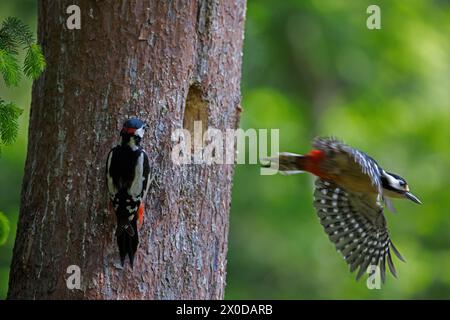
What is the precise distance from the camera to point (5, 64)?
4629 mm

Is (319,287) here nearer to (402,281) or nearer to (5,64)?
(402,281)

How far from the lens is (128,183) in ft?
16.0

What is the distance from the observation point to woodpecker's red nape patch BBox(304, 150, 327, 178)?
6.38 metres

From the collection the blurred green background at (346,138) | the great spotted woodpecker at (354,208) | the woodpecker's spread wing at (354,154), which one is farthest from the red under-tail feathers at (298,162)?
the blurred green background at (346,138)

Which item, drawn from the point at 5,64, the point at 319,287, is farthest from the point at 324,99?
the point at 5,64

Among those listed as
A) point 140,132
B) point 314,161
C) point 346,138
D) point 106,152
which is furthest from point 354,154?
point 346,138

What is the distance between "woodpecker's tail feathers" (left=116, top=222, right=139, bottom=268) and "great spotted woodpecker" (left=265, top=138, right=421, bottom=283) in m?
1.81

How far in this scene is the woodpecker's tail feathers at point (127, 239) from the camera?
488 cm

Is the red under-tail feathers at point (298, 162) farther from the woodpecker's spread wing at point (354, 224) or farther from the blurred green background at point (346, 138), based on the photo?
the blurred green background at point (346, 138)

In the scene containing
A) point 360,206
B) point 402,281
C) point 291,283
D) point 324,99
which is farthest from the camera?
point 324,99

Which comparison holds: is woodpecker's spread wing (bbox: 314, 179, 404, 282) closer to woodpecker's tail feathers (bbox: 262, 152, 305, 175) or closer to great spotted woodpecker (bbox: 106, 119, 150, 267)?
woodpecker's tail feathers (bbox: 262, 152, 305, 175)

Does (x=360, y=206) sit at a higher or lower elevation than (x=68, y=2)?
lower

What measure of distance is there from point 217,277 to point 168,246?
1.41ft

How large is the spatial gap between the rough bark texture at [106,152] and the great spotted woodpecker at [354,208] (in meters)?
1.35
